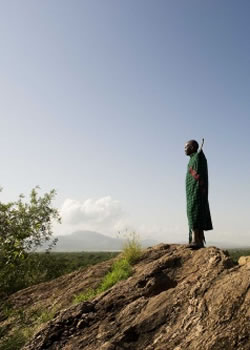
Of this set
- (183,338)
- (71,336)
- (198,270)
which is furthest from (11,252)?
(198,270)

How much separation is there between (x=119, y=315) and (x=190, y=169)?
16.0 ft

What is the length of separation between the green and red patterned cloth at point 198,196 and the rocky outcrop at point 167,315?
1270 millimetres

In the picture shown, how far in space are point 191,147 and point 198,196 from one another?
1637mm

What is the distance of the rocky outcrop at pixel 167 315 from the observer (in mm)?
5469

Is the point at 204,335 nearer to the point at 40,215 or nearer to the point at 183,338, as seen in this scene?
the point at 183,338

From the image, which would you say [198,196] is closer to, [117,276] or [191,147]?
[191,147]

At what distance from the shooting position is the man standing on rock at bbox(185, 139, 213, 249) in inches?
376

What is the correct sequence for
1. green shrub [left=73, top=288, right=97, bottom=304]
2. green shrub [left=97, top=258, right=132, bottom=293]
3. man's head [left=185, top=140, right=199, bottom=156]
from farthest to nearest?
man's head [left=185, top=140, right=199, bottom=156] < green shrub [left=97, top=258, right=132, bottom=293] < green shrub [left=73, top=288, right=97, bottom=304]

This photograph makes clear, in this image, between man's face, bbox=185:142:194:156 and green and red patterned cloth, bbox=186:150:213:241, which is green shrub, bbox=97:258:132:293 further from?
man's face, bbox=185:142:194:156

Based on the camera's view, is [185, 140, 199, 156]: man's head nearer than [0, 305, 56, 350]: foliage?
No

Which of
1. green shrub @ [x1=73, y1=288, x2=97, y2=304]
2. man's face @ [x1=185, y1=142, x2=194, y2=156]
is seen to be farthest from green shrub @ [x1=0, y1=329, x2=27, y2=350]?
man's face @ [x1=185, y1=142, x2=194, y2=156]

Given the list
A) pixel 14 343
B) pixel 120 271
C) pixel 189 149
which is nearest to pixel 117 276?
pixel 120 271

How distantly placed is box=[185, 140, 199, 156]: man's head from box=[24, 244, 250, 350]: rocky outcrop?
3309mm

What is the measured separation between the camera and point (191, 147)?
10383mm
